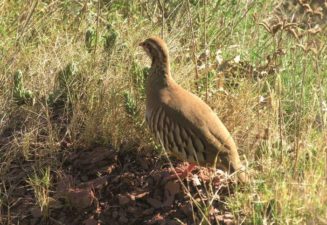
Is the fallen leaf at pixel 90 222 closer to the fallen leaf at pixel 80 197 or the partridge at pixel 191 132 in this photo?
the fallen leaf at pixel 80 197

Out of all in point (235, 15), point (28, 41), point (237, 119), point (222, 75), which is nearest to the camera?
point (237, 119)

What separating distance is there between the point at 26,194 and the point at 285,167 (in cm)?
136

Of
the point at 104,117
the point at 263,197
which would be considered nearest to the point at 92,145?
the point at 104,117

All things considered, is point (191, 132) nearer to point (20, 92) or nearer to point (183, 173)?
point (183, 173)

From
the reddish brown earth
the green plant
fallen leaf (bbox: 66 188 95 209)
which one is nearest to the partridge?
the reddish brown earth

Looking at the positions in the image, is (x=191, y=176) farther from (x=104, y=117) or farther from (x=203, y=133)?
(x=104, y=117)

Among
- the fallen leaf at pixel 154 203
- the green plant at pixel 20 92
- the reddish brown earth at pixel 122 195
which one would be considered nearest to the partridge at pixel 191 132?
the reddish brown earth at pixel 122 195

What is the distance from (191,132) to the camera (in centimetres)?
367

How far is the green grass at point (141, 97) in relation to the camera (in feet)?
11.6

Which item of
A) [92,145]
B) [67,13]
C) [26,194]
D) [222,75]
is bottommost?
[26,194]

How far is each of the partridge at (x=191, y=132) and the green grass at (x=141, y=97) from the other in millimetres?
145

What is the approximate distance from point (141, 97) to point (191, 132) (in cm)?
62

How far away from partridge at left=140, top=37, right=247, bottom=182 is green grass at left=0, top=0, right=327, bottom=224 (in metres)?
0.15

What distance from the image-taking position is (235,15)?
537 centimetres
